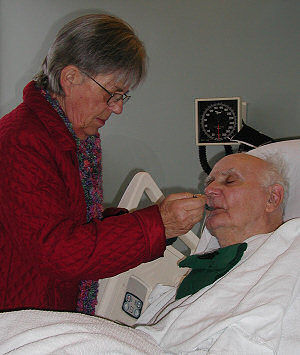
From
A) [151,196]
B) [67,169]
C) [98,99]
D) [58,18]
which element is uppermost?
[58,18]

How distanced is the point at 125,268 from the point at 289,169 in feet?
2.98

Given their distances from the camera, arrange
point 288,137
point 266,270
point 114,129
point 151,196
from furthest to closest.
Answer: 1. point 114,129
2. point 288,137
3. point 151,196
4. point 266,270

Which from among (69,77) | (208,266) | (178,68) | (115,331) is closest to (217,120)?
(178,68)

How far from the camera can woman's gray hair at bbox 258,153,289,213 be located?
5.36 feet

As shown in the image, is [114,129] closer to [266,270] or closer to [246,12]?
[246,12]

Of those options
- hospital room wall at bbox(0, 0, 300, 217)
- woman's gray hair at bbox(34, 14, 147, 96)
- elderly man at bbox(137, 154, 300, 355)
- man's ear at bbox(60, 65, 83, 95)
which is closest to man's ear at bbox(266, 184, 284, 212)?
elderly man at bbox(137, 154, 300, 355)

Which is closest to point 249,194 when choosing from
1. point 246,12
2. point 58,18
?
point 246,12

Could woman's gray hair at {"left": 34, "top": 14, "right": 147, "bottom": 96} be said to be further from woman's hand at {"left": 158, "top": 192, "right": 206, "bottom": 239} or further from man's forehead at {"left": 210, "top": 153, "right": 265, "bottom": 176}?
man's forehead at {"left": 210, "top": 153, "right": 265, "bottom": 176}

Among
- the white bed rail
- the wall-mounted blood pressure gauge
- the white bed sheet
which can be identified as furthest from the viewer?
the wall-mounted blood pressure gauge

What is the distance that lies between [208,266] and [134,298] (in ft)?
1.57

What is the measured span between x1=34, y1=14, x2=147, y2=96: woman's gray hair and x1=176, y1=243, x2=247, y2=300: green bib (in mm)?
632

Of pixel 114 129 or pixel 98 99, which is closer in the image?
pixel 98 99

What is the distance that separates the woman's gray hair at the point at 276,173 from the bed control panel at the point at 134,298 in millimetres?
646

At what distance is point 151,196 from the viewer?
2.00 meters
